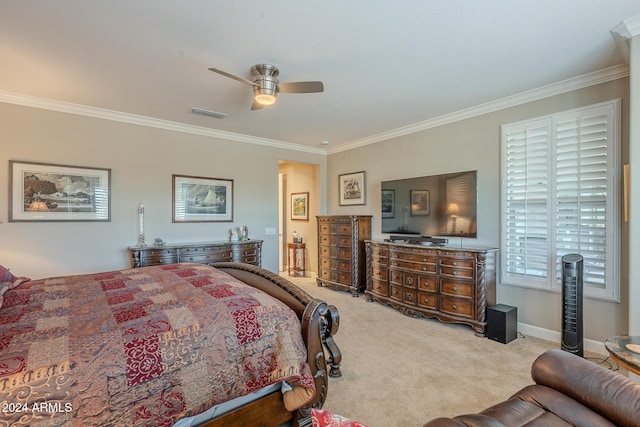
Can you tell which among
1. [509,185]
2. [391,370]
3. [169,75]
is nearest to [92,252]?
[169,75]

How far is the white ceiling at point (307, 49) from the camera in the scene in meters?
2.11

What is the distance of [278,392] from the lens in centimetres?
182

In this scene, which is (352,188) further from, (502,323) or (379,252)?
(502,323)

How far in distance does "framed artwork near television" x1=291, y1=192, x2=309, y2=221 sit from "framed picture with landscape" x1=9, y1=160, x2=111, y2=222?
12.6 ft

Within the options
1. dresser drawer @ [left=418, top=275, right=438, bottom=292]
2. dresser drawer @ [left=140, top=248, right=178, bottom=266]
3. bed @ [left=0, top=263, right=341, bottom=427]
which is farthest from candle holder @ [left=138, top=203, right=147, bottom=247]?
dresser drawer @ [left=418, top=275, right=438, bottom=292]

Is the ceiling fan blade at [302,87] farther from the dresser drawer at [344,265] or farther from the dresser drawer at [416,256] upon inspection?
the dresser drawer at [344,265]

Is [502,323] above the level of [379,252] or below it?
below

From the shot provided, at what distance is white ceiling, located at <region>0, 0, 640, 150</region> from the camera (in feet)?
6.92

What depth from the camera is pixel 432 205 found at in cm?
434

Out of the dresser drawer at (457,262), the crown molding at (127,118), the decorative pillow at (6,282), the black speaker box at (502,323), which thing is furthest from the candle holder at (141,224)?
the black speaker box at (502,323)

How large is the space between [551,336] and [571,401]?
254 cm

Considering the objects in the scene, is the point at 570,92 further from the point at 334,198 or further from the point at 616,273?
the point at 334,198

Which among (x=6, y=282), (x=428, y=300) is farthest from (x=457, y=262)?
(x=6, y=282)

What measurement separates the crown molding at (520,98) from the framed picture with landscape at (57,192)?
14.5 ft
